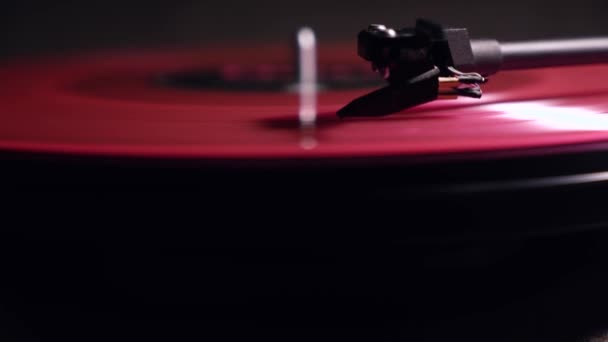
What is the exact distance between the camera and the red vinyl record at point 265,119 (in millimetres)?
415

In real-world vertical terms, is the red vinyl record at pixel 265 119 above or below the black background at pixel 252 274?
above

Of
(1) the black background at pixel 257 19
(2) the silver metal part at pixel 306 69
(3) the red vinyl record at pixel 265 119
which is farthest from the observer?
(1) the black background at pixel 257 19

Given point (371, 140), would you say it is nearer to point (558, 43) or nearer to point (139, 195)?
point (139, 195)

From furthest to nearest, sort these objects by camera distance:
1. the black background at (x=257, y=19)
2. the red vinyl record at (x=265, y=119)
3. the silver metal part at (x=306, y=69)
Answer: the black background at (x=257, y=19), the silver metal part at (x=306, y=69), the red vinyl record at (x=265, y=119)

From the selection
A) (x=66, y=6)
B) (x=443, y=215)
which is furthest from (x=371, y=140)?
(x=66, y=6)

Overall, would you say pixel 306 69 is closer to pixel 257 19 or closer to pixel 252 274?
pixel 252 274

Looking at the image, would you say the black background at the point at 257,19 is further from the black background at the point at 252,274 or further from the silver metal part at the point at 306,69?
the black background at the point at 252,274

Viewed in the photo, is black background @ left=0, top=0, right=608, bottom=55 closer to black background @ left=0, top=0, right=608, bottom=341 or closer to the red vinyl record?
the red vinyl record

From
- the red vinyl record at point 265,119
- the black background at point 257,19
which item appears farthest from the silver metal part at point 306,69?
the black background at point 257,19

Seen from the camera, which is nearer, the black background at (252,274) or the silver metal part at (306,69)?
the black background at (252,274)

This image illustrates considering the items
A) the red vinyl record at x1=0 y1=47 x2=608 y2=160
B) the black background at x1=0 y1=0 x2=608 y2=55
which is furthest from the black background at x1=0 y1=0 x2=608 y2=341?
the black background at x1=0 y1=0 x2=608 y2=55

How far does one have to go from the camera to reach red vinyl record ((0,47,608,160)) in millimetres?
415

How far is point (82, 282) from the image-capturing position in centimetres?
54

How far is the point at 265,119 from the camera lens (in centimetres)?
54
